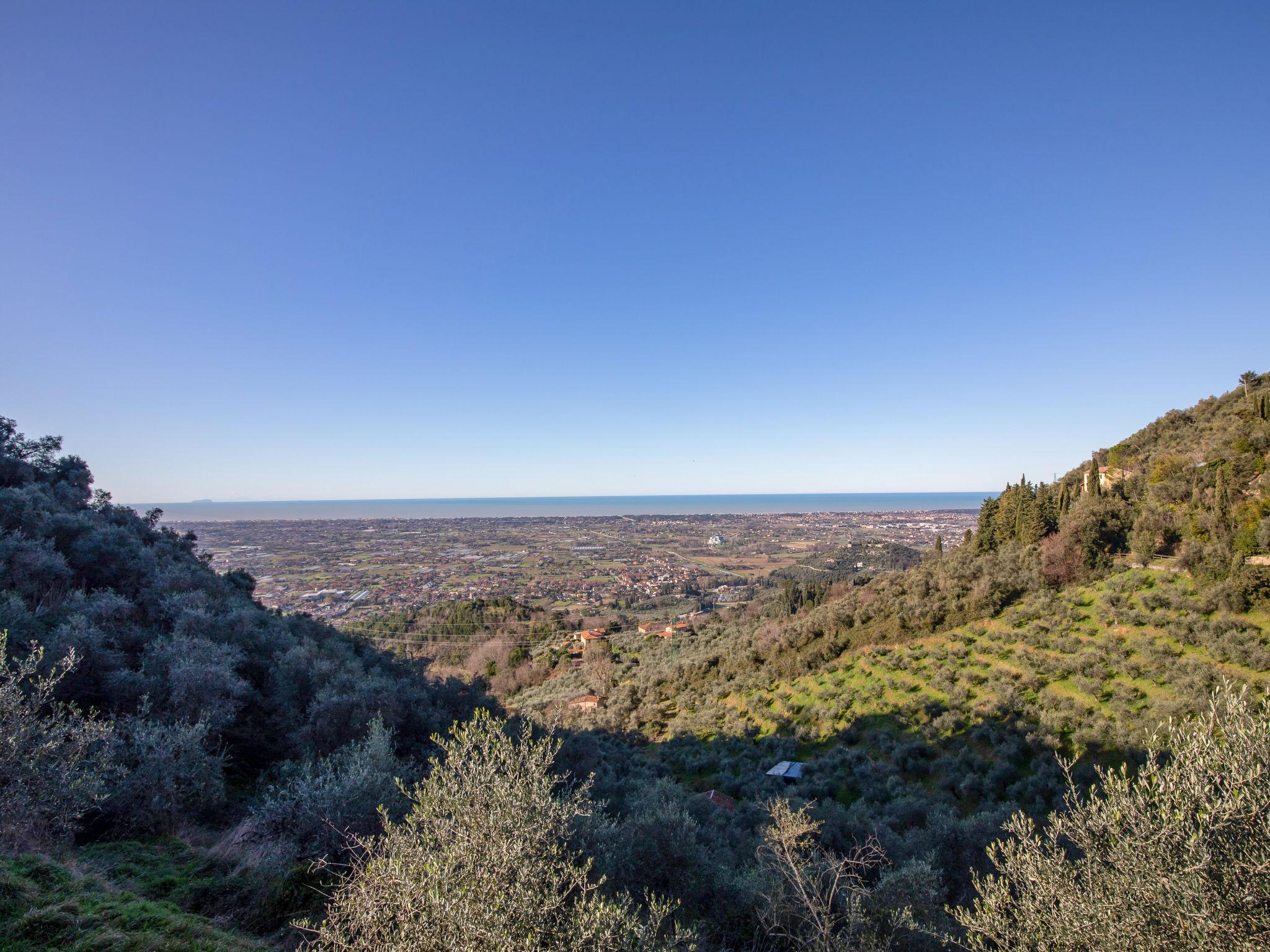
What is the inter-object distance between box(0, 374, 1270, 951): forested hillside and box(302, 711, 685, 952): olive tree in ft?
0.11

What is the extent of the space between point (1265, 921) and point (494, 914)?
711cm

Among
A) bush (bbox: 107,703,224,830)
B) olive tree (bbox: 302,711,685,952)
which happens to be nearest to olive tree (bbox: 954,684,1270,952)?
olive tree (bbox: 302,711,685,952)

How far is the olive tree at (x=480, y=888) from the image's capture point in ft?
13.9

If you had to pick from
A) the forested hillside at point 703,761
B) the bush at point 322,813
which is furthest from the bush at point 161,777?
the bush at point 322,813

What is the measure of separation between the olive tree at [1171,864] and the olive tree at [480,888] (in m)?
4.53

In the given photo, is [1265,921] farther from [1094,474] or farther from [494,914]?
[1094,474]

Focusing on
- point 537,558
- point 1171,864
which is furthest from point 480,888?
point 537,558

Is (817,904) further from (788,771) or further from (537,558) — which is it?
(537,558)

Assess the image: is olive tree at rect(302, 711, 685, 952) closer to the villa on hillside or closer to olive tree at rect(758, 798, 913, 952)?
olive tree at rect(758, 798, 913, 952)

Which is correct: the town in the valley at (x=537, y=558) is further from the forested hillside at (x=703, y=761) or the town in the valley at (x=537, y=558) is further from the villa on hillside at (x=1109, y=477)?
the villa on hillside at (x=1109, y=477)

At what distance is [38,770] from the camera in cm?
625

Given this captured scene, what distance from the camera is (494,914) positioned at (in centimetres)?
433

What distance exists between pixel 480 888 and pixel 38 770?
261 inches

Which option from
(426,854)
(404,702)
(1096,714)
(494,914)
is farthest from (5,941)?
(1096,714)
